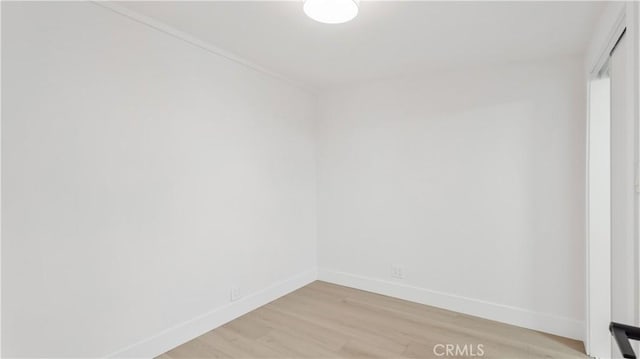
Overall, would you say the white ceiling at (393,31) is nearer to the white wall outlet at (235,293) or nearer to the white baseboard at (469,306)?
the white wall outlet at (235,293)

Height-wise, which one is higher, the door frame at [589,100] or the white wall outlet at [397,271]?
the door frame at [589,100]

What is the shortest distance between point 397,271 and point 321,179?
144 cm

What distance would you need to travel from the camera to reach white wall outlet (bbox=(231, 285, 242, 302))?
286cm

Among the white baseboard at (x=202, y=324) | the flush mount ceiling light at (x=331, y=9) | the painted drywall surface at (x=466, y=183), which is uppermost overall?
the flush mount ceiling light at (x=331, y=9)

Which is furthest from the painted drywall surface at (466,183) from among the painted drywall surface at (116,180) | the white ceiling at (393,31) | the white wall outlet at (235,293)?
the white wall outlet at (235,293)

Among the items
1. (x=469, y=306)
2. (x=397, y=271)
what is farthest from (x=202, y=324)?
(x=469, y=306)

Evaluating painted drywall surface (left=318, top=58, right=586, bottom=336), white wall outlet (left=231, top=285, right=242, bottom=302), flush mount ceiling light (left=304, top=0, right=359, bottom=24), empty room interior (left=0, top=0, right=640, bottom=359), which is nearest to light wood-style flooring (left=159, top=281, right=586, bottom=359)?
empty room interior (left=0, top=0, right=640, bottom=359)

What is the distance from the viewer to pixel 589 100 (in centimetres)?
234

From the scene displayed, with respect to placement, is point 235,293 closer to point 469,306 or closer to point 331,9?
point 469,306

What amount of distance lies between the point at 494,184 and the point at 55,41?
137 inches

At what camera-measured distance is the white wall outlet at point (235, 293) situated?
286 centimetres

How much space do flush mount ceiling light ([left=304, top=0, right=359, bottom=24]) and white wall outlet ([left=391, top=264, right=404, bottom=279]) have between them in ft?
8.47

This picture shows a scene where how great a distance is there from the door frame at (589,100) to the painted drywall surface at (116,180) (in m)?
2.65

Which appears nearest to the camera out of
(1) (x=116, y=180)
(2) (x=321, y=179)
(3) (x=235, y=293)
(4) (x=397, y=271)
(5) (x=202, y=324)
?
(1) (x=116, y=180)
